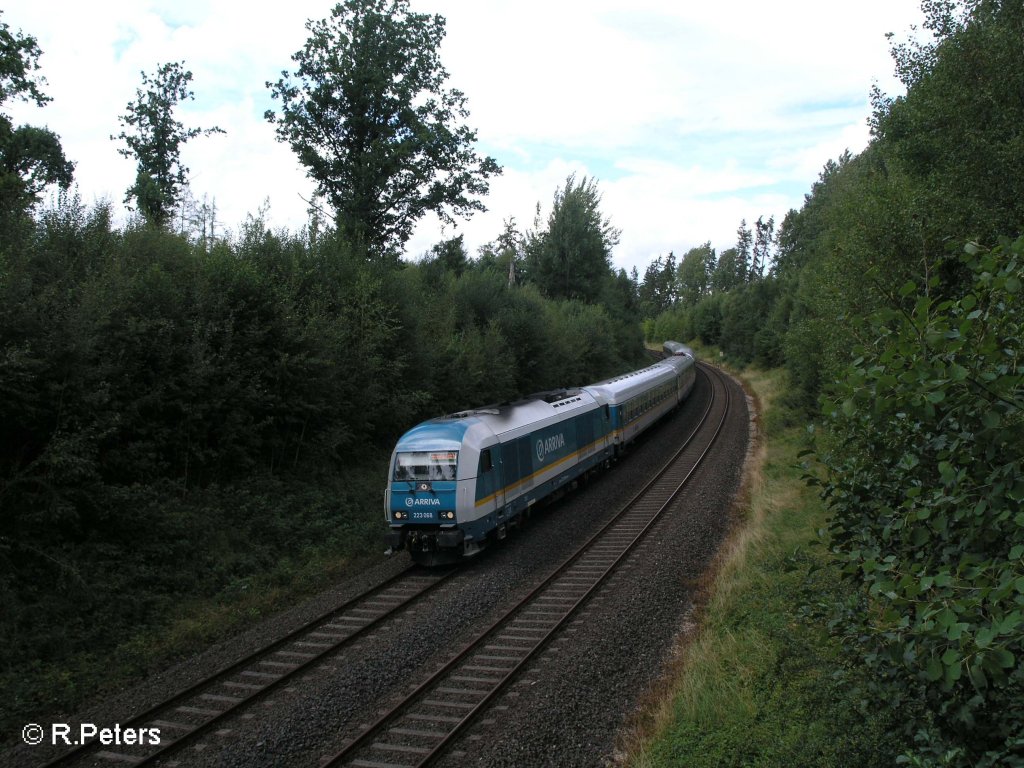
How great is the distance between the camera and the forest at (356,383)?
139 inches

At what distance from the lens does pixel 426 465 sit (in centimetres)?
1373

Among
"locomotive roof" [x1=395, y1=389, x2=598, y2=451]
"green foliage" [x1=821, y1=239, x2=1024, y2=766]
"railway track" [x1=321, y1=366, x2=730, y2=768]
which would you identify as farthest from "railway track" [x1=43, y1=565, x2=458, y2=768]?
"green foliage" [x1=821, y1=239, x2=1024, y2=766]

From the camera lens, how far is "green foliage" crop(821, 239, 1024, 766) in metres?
3.06

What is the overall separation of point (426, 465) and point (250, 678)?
5409 mm

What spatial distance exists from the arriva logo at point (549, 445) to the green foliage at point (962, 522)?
1250 cm

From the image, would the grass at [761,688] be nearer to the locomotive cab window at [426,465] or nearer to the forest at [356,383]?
the forest at [356,383]

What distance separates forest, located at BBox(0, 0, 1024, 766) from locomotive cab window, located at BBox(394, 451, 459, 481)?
224 centimetres

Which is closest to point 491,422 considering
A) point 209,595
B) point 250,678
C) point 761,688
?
point 209,595

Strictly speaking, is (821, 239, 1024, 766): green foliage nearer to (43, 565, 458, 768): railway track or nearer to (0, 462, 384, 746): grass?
(43, 565, 458, 768): railway track

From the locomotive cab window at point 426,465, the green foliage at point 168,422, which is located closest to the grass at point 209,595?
the green foliage at point 168,422

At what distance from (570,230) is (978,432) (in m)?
46.7

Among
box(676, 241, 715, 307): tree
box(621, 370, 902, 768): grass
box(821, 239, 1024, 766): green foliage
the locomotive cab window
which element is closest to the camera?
box(821, 239, 1024, 766): green foliage

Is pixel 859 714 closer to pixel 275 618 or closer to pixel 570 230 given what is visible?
pixel 275 618

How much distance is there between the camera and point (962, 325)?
3.24 metres
